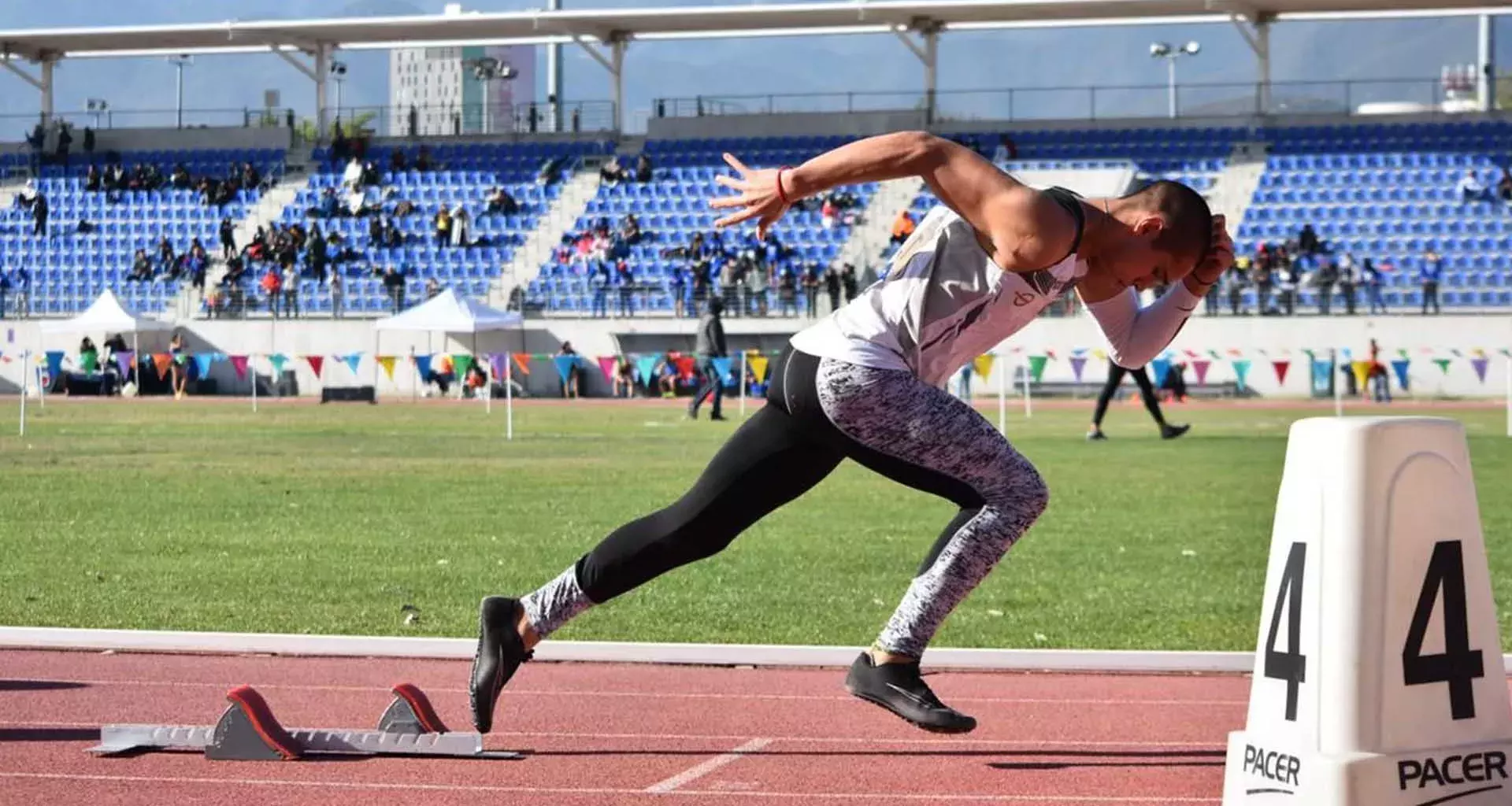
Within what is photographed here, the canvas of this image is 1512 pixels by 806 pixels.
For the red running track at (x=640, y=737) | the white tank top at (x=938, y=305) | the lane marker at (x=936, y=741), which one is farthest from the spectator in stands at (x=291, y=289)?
the white tank top at (x=938, y=305)

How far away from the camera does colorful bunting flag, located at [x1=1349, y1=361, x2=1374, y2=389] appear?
3684 centimetres

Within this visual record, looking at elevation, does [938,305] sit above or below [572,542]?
above

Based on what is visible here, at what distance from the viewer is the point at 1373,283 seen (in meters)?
40.6

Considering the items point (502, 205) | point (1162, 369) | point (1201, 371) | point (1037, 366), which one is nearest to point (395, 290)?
point (502, 205)

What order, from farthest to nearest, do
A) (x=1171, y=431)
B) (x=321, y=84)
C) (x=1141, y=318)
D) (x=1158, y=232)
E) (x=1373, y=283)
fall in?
(x=321, y=84), (x=1373, y=283), (x=1171, y=431), (x=1141, y=318), (x=1158, y=232)

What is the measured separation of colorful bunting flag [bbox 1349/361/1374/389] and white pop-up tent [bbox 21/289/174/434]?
76.8ft

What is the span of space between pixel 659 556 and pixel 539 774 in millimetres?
677

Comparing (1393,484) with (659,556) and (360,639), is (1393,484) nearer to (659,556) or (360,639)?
(659,556)

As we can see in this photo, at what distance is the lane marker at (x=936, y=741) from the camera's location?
6227 millimetres

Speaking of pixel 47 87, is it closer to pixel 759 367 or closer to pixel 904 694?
pixel 759 367

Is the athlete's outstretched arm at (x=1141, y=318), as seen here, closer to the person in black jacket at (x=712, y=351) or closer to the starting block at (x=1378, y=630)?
the starting block at (x=1378, y=630)

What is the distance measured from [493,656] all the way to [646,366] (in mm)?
36000

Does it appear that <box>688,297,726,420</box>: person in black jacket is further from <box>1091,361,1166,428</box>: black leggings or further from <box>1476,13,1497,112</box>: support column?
<box>1476,13,1497,112</box>: support column

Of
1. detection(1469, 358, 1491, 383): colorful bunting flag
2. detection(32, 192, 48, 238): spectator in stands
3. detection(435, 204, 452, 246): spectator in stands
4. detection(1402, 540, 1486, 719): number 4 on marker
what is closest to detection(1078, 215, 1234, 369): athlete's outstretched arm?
detection(1402, 540, 1486, 719): number 4 on marker
